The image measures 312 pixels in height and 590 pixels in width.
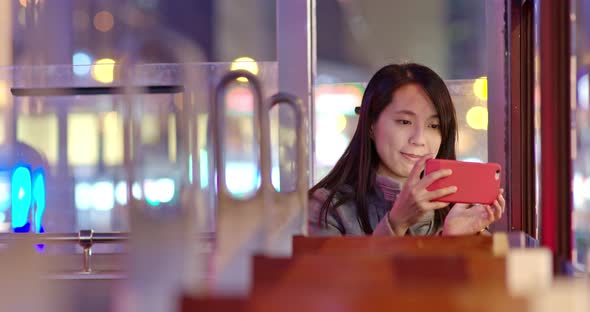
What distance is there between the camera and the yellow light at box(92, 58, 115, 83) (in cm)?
348

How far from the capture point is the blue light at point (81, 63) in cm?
349

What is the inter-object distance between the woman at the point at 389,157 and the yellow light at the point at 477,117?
705 mm

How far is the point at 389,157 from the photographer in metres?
2.57

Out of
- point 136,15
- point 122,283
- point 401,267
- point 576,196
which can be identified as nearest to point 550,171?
point 576,196

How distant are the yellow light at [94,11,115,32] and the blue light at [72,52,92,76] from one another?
123 millimetres

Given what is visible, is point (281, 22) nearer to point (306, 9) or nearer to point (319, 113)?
point (306, 9)

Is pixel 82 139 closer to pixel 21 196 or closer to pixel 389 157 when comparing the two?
pixel 21 196

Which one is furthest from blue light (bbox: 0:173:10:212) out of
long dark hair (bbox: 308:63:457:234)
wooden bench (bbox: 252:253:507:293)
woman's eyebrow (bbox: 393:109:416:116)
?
wooden bench (bbox: 252:253:507:293)

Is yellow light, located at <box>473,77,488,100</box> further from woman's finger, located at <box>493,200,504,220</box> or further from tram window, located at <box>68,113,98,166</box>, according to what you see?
tram window, located at <box>68,113,98,166</box>

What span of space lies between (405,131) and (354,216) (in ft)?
1.00

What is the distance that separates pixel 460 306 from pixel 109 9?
3.04m

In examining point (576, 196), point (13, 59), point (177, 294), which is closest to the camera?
point (177, 294)

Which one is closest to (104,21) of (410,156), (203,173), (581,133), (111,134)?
(111,134)

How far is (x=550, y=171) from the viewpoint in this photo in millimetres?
1673
